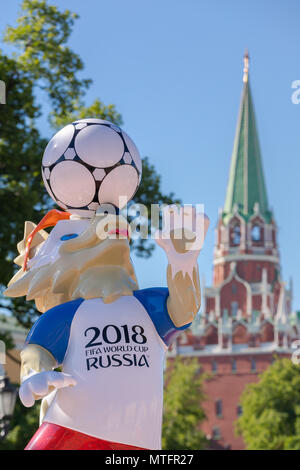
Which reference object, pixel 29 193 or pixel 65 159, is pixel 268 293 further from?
pixel 65 159

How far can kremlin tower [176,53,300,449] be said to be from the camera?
56225 mm

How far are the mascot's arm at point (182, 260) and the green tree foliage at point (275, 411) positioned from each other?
106ft

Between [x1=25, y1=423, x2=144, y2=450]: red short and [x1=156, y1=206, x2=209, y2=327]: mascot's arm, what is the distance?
0.81m

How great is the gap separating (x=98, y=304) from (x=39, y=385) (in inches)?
25.2

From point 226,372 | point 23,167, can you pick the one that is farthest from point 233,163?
point 23,167

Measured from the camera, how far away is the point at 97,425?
177 inches

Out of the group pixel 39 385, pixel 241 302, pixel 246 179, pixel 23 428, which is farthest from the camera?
pixel 246 179

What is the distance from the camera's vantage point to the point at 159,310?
15.9 ft

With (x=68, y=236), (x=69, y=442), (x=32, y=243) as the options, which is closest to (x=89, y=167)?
(x=68, y=236)

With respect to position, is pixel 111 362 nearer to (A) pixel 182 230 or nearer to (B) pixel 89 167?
(A) pixel 182 230

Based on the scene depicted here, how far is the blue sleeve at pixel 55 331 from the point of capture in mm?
4699

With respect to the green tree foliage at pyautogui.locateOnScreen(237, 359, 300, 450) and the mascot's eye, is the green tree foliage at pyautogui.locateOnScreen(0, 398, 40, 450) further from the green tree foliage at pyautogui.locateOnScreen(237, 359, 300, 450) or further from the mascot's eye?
the mascot's eye

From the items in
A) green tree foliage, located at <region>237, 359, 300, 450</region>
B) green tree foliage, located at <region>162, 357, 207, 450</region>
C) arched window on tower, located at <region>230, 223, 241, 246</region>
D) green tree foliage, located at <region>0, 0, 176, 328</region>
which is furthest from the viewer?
arched window on tower, located at <region>230, 223, 241, 246</region>

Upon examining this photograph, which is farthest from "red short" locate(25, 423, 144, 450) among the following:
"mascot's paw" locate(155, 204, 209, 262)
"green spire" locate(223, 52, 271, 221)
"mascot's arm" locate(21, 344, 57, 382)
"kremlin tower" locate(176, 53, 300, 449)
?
"green spire" locate(223, 52, 271, 221)
